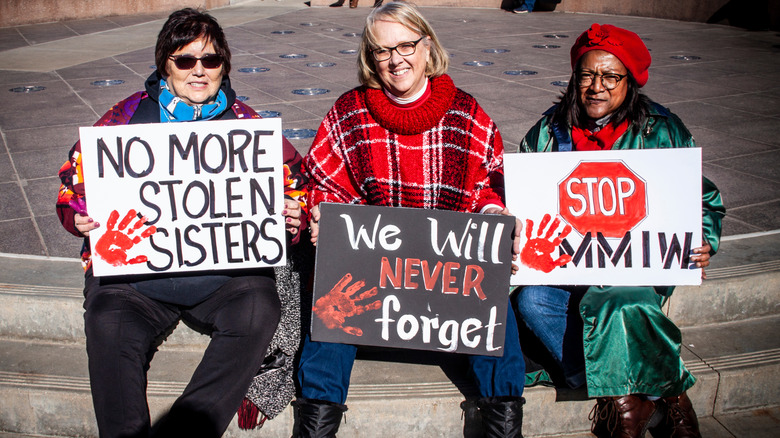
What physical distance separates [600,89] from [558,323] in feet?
3.28

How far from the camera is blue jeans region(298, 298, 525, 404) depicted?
2.54 m

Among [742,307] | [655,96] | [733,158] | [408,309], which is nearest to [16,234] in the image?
[408,309]

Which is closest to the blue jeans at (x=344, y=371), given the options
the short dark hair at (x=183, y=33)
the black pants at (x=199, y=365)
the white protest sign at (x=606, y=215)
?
the black pants at (x=199, y=365)

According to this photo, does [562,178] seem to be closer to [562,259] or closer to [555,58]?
[562,259]

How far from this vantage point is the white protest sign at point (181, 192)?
255cm

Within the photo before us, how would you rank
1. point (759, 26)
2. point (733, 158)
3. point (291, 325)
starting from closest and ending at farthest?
point (291, 325), point (733, 158), point (759, 26)

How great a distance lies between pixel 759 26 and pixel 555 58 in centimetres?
540

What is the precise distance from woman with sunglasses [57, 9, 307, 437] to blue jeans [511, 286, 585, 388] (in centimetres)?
104

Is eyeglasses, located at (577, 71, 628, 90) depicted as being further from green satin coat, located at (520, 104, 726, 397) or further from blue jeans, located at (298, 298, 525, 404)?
blue jeans, located at (298, 298, 525, 404)

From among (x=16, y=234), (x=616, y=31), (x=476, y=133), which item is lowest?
(x=16, y=234)

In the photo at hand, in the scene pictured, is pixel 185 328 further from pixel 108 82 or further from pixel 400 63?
pixel 108 82

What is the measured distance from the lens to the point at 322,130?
294 centimetres

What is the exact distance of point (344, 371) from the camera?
2627 mm

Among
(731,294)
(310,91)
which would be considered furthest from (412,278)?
(310,91)
